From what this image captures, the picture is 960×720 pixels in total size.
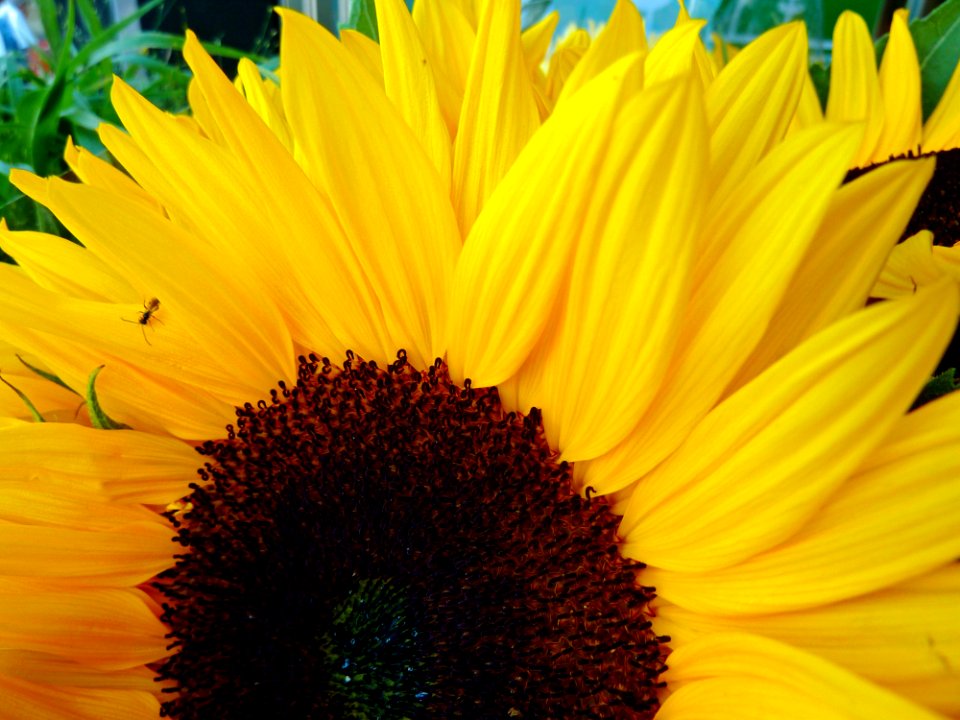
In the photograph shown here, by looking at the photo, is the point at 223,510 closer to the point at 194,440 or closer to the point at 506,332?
the point at 194,440

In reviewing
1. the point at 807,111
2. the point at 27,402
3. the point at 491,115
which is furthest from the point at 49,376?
the point at 807,111

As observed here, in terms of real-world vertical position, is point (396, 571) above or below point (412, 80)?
below

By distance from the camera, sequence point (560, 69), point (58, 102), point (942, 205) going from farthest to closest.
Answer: point (58, 102) < point (942, 205) < point (560, 69)

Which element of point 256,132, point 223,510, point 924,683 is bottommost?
point 924,683

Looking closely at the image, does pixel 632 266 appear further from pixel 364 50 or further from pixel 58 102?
pixel 58 102

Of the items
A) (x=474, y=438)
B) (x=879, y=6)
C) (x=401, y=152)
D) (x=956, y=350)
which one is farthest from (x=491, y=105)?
(x=879, y=6)

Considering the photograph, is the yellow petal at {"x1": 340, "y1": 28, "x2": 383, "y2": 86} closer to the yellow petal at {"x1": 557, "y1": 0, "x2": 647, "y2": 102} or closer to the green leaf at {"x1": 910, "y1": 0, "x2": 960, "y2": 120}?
the yellow petal at {"x1": 557, "y1": 0, "x2": 647, "y2": 102}
